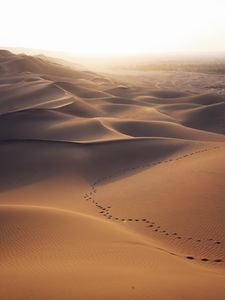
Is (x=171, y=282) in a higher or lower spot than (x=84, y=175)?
higher

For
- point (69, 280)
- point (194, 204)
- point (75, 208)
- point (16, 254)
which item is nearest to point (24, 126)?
point (75, 208)

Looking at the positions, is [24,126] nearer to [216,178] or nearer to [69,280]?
[216,178]

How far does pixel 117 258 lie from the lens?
509 cm

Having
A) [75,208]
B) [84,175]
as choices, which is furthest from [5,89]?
[75,208]

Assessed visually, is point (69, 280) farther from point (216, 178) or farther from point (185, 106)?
point (185, 106)

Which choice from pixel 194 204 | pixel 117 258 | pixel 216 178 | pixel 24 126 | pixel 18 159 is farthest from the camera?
pixel 24 126

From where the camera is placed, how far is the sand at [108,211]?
4191 mm

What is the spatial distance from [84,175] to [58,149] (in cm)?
225

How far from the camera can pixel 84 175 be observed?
1110 cm

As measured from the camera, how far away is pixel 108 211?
791 centimetres

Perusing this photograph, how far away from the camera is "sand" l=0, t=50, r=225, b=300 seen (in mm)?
4191

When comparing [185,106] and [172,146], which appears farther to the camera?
[185,106]

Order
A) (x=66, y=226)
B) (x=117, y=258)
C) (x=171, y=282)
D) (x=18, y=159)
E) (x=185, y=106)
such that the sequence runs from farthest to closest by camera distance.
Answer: (x=185, y=106) → (x=18, y=159) → (x=66, y=226) → (x=117, y=258) → (x=171, y=282)

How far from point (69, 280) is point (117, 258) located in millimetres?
1032
